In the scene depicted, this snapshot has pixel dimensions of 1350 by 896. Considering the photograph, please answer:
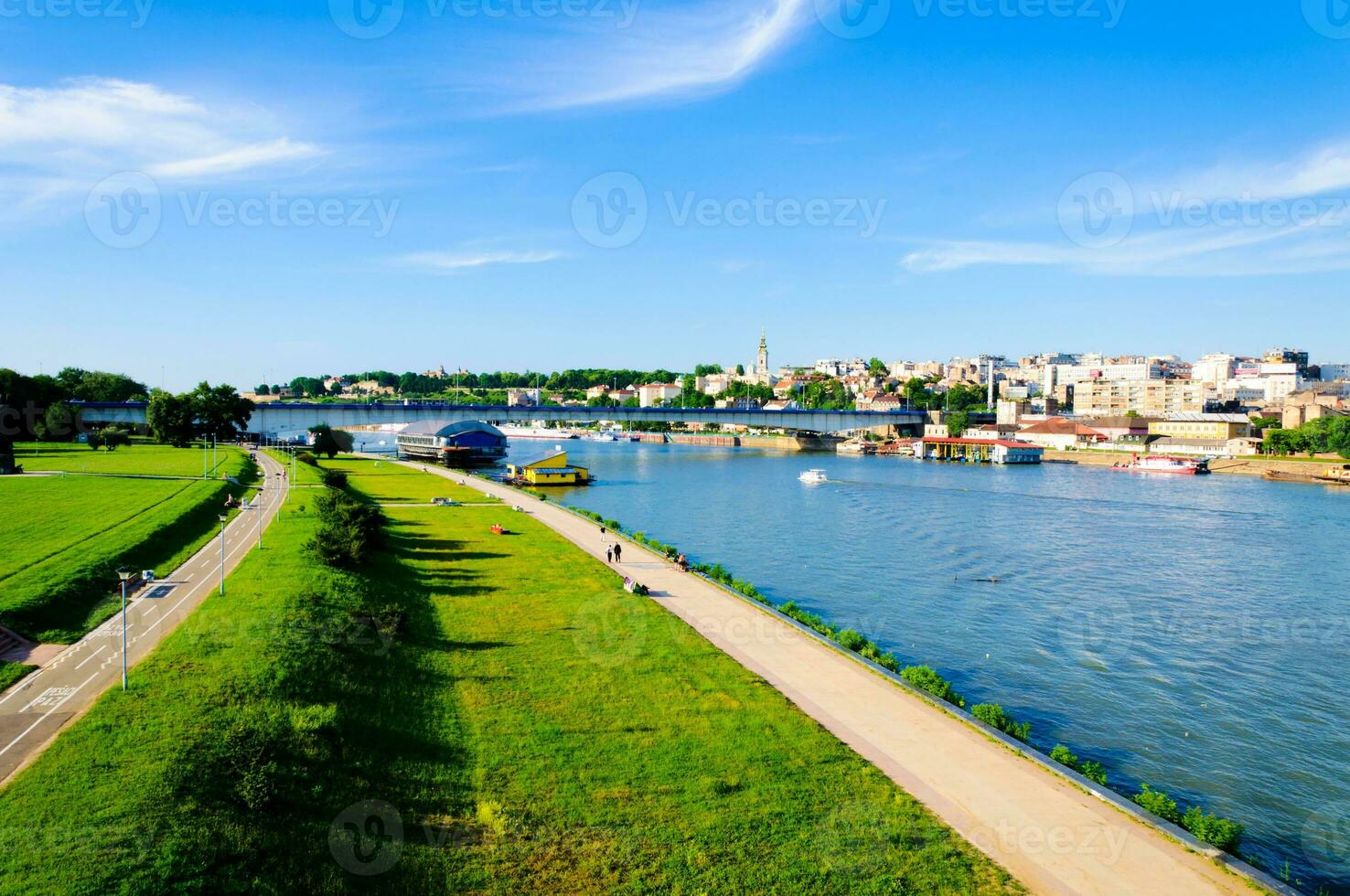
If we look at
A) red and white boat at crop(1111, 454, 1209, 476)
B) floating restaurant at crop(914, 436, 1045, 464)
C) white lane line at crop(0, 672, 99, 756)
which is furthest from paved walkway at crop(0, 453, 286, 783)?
floating restaurant at crop(914, 436, 1045, 464)

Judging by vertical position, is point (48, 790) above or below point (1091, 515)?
above

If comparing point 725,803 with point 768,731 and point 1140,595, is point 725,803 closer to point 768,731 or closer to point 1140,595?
point 768,731

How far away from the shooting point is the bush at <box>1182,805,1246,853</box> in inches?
433

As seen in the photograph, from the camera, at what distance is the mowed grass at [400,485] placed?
48.8 m

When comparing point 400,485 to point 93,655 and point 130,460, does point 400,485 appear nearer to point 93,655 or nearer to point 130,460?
point 130,460

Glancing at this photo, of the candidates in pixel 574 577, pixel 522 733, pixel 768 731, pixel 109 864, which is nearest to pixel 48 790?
pixel 109 864

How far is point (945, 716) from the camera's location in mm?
14820

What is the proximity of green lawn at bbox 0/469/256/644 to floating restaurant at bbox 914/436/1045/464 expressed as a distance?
8414 cm

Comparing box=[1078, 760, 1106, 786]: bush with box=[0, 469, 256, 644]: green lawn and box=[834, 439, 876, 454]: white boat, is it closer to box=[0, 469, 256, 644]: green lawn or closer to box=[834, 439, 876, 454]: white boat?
box=[0, 469, 256, 644]: green lawn

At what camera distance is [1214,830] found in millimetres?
11180

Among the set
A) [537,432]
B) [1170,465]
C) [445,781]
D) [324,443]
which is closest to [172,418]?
[324,443]

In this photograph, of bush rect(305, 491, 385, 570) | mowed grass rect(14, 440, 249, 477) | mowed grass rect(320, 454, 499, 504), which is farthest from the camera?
mowed grass rect(320, 454, 499, 504)

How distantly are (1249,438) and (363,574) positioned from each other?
110138 millimetres

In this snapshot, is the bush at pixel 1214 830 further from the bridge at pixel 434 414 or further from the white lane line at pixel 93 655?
the bridge at pixel 434 414
